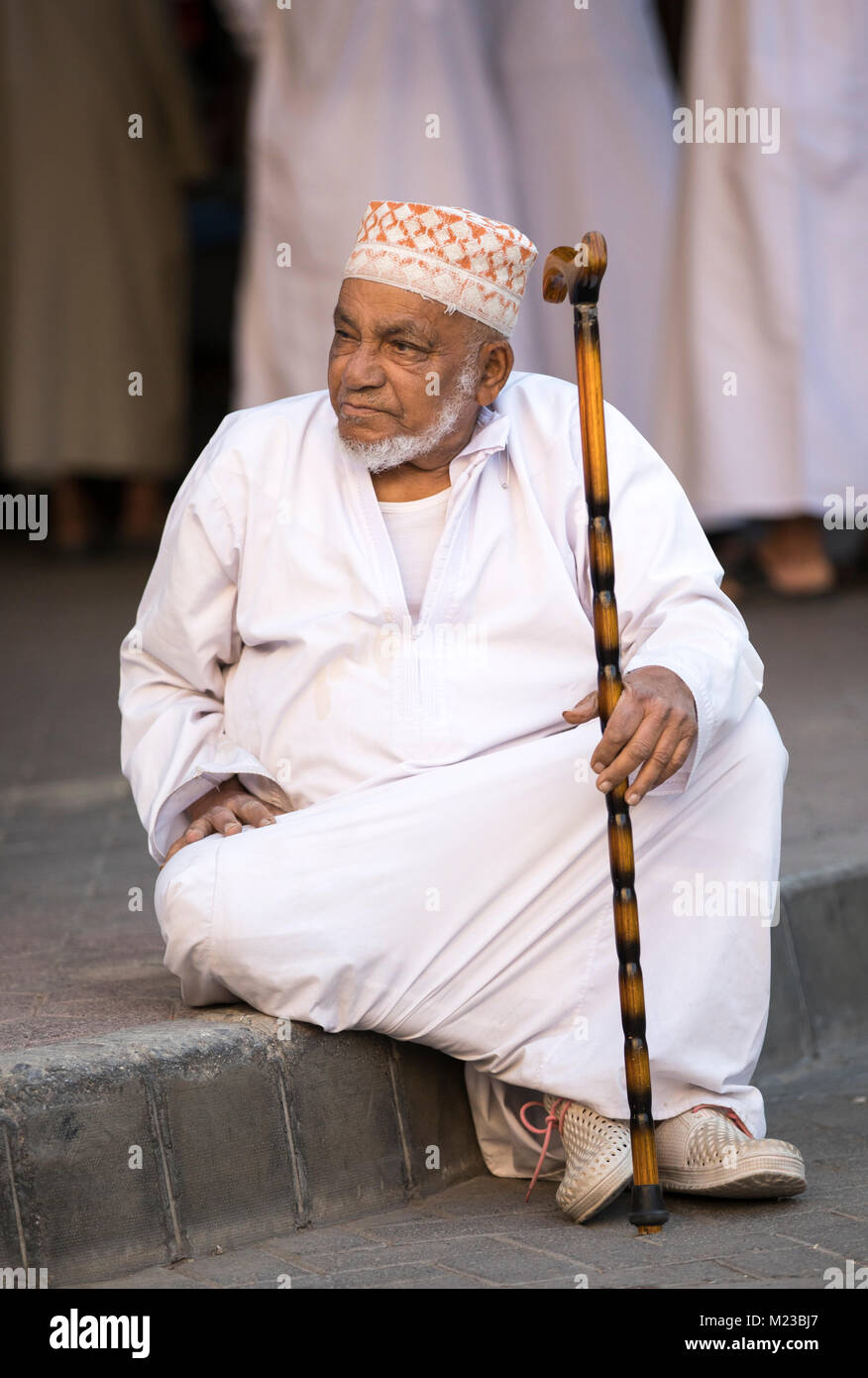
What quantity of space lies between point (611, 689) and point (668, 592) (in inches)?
15.5

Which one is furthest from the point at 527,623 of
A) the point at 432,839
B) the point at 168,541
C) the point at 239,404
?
the point at 239,404

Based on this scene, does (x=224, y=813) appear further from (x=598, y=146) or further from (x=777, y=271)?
(x=598, y=146)

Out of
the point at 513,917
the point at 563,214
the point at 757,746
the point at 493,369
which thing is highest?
the point at 563,214

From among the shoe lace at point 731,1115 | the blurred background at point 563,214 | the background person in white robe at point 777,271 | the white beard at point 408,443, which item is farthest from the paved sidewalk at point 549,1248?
the background person in white robe at point 777,271

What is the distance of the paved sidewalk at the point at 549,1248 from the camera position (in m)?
2.77

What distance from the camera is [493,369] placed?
3.46 metres

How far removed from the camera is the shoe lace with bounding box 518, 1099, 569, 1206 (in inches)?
125

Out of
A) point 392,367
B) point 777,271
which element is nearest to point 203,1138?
point 392,367

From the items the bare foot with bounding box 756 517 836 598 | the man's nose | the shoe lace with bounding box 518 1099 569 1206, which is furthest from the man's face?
the bare foot with bounding box 756 517 836 598

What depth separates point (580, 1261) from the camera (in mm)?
2842

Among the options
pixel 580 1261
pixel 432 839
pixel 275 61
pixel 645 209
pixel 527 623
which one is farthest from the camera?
pixel 645 209

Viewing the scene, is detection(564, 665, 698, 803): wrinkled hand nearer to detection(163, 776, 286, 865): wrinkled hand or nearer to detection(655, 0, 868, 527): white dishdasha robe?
detection(163, 776, 286, 865): wrinkled hand
